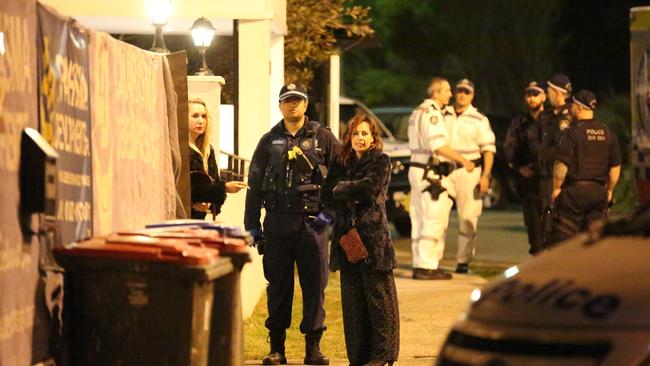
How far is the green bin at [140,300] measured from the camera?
707 cm

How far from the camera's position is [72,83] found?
779 centimetres

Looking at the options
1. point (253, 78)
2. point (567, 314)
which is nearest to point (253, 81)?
point (253, 78)

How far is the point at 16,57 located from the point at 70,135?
102 cm

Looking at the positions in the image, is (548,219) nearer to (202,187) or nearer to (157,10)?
(157,10)

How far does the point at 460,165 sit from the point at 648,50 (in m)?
2.30

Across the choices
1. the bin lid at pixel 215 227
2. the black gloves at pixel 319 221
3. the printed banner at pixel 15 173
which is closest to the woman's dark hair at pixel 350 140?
the black gloves at pixel 319 221

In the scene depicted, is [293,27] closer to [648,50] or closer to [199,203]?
[648,50]

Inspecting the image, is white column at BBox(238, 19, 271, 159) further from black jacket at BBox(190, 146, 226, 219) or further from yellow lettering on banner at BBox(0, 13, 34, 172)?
yellow lettering on banner at BBox(0, 13, 34, 172)

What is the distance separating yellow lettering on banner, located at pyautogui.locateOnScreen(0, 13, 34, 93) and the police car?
2.10 metres

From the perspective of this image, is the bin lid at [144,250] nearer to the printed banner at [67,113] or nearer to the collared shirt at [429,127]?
the printed banner at [67,113]

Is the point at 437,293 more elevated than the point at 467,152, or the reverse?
the point at 467,152

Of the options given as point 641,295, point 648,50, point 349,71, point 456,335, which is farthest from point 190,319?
point 349,71

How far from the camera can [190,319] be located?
23.2 ft

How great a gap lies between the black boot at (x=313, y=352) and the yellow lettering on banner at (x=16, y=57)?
4.50 metres
